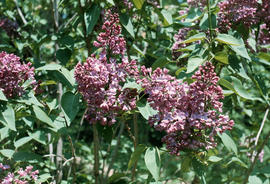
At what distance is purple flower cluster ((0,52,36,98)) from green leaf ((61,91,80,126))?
221 mm

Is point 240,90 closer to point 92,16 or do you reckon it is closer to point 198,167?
point 198,167

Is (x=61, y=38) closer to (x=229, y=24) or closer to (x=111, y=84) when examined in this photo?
(x=111, y=84)

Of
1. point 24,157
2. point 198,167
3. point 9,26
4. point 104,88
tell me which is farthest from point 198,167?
point 9,26

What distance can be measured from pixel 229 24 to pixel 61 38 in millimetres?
1101

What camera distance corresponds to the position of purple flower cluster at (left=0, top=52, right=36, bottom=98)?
1.68 m

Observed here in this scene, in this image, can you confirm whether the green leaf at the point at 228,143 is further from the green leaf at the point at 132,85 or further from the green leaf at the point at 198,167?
the green leaf at the point at 132,85

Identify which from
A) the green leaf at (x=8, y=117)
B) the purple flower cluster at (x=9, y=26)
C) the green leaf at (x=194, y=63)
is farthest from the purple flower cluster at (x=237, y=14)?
the purple flower cluster at (x=9, y=26)

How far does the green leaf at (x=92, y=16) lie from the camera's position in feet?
6.90

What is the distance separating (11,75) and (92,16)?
2.16 ft

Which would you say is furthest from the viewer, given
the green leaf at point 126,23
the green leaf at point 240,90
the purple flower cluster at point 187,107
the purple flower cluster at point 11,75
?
the green leaf at point 126,23

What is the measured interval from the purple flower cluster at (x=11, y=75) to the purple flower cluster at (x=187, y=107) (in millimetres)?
599

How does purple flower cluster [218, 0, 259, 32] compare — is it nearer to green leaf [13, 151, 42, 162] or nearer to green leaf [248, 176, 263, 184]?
green leaf [248, 176, 263, 184]

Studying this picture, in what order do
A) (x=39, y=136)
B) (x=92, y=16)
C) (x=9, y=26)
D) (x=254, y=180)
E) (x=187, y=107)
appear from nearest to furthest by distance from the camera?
1. (x=187, y=107)
2. (x=39, y=136)
3. (x=92, y=16)
4. (x=254, y=180)
5. (x=9, y=26)

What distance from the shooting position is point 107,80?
5.39ft
